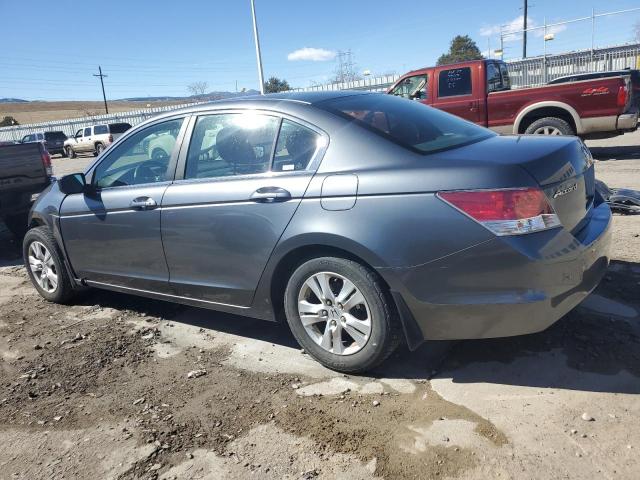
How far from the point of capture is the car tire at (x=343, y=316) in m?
2.96

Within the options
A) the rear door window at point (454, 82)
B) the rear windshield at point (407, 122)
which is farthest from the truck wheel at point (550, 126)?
the rear windshield at point (407, 122)

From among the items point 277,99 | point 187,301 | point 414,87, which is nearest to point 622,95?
point 414,87

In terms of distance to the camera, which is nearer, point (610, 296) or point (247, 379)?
point (247, 379)

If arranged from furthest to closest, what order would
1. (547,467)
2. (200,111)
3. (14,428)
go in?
(200,111) → (14,428) → (547,467)

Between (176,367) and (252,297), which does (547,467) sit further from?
(176,367)

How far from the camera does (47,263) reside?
4.95 metres

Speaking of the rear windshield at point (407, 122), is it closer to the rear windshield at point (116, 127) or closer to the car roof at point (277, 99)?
the car roof at point (277, 99)

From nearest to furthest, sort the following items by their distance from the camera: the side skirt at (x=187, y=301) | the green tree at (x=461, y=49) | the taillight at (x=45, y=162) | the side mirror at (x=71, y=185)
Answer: the side skirt at (x=187, y=301) < the side mirror at (x=71, y=185) < the taillight at (x=45, y=162) < the green tree at (x=461, y=49)

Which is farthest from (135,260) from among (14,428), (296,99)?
(296,99)

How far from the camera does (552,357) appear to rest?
3174 millimetres

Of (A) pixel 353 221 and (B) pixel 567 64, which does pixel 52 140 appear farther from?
(A) pixel 353 221

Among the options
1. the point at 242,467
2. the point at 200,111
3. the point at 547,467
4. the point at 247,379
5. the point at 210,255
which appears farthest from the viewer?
the point at 200,111

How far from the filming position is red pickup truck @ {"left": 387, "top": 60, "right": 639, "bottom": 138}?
31.1 feet

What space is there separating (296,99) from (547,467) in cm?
255
